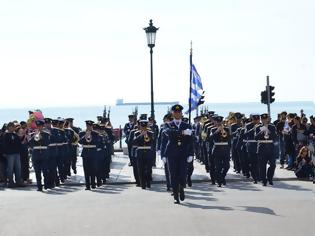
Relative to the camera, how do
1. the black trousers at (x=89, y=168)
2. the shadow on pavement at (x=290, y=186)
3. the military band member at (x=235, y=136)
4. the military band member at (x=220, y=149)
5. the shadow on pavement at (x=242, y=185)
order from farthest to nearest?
the military band member at (x=235, y=136) → the black trousers at (x=89, y=168) → the military band member at (x=220, y=149) → the shadow on pavement at (x=242, y=185) → the shadow on pavement at (x=290, y=186)

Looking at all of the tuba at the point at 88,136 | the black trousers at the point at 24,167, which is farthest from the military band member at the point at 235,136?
the black trousers at the point at 24,167

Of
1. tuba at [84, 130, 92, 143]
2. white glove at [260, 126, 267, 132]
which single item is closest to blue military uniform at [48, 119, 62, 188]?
tuba at [84, 130, 92, 143]

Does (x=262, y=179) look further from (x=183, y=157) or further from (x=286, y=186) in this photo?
(x=183, y=157)

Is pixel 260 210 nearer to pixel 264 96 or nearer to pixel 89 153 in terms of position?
pixel 89 153

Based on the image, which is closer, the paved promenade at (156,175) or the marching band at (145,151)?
the marching band at (145,151)

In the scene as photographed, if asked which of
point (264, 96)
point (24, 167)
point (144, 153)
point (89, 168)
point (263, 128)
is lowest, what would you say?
point (24, 167)

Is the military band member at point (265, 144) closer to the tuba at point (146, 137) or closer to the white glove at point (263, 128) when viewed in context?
the white glove at point (263, 128)

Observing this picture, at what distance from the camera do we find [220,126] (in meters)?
17.1

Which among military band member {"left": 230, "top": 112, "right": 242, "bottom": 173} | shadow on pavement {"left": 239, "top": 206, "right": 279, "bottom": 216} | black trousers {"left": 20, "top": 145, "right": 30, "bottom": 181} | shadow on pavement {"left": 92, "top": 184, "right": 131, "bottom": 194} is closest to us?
shadow on pavement {"left": 239, "top": 206, "right": 279, "bottom": 216}

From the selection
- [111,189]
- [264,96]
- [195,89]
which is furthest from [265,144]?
[195,89]

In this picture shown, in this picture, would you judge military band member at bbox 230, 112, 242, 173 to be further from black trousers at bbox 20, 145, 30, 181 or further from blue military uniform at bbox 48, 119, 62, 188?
black trousers at bbox 20, 145, 30, 181

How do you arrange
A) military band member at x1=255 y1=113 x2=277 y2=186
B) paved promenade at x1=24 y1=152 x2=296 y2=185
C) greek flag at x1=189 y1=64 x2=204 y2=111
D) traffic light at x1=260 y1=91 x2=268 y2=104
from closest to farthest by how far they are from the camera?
1. military band member at x1=255 y1=113 x2=277 y2=186
2. paved promenade at x1=24 y1=152 x2=296 y2=185
3. traffic light at x1=260 y1=91 x2=268 y2=104
4. greek flag at x1=189 y1=64 x2=204 y2=111

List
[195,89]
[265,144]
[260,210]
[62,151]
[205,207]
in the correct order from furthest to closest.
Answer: [195,89] → [62,151] → [265,144] → [205,207] → [260,210]

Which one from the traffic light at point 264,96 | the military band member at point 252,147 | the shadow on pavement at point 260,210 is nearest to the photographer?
the shadow on pavement at point 260,210
